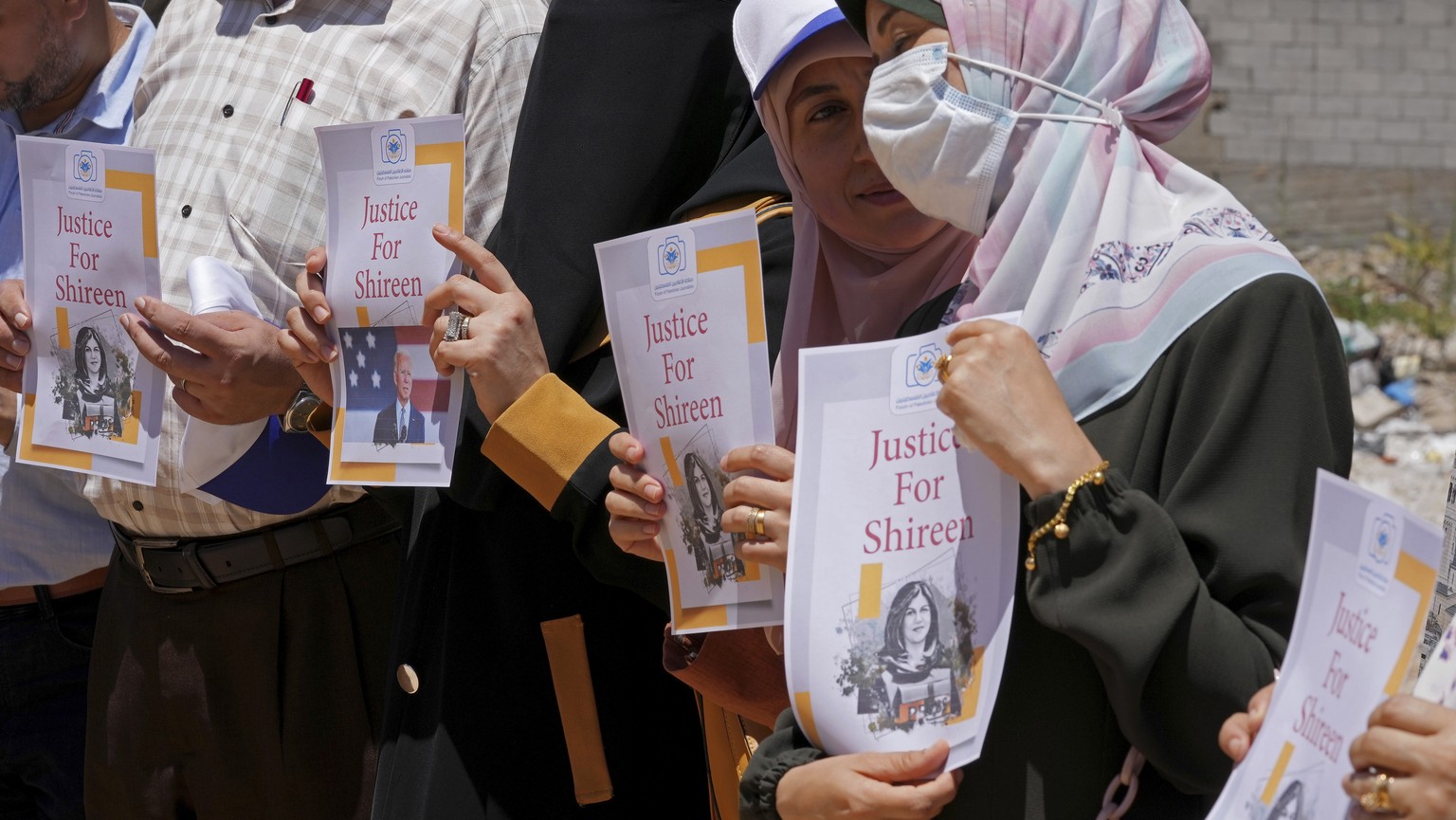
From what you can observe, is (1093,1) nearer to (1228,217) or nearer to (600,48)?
(1228,217)

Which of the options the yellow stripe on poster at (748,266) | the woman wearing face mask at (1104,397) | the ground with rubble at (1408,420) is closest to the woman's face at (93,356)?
the yellow stripe on poster at (748,266)

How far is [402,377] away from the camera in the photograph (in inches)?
91.4

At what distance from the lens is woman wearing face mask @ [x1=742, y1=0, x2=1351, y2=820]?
144 cm

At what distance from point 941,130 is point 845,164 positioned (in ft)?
1.36

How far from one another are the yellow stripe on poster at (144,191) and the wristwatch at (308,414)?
0.37 m

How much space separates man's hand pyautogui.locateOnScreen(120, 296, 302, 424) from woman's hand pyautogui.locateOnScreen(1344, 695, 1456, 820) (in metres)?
1.95

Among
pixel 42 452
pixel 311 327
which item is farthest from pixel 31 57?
pixel 311 327

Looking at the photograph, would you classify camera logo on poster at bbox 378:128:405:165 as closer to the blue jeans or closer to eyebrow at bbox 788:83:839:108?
eyebrow at bbox 788:83:839:108

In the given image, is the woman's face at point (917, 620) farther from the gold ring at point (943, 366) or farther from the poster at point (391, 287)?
the poster at point (391, 287)

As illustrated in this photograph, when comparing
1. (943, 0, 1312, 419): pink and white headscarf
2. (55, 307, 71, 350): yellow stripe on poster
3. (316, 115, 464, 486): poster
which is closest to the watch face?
(316, 115, 464, 486): poster

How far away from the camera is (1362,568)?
1274 mm

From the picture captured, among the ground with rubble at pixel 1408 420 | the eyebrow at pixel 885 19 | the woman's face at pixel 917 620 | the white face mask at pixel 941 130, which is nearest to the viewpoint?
the woman's face at pixel 917 620

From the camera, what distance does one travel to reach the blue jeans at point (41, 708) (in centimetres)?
338

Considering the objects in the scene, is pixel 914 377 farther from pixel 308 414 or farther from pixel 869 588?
pixel 308 414
